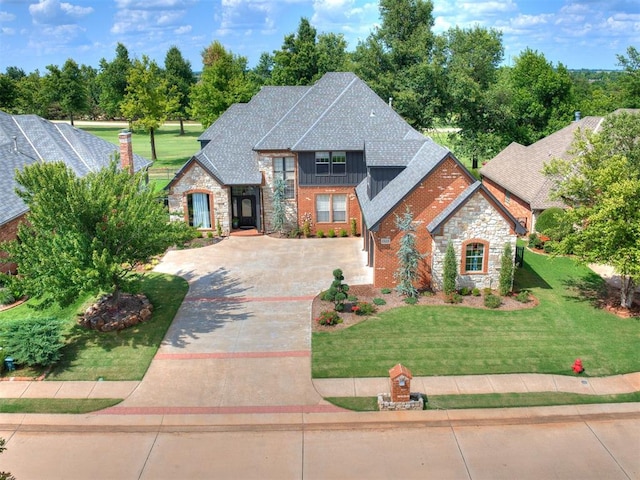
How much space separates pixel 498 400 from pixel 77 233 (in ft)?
51.6

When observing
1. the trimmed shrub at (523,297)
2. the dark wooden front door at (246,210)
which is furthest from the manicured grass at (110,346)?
the trimmed shrub at (523,297)

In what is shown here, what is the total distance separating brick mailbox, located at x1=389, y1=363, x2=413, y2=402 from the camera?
1717 cm

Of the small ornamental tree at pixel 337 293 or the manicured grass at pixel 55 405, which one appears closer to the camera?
the manicured grass at pixel 55 405

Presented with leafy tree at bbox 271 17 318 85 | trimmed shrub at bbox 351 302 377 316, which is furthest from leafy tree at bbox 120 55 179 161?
trimmed shrub at bbox 351 302 377 316

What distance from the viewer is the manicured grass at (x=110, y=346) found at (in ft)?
65.2

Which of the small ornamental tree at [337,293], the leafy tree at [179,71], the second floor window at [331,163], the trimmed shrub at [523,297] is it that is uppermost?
the leafy tree at [179,71]

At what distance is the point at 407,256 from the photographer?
25.0 metres

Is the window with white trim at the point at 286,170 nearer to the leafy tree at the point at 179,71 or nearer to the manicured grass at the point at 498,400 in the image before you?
the manicured grass at the point at 498,400

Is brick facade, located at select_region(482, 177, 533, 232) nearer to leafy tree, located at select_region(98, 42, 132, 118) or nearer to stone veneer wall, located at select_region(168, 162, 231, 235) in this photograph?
stone veneer wall, located at select_region(168, 162, 231, 235)

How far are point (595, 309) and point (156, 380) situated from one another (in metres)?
17.9

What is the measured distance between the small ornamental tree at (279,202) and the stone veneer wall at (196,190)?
292cm

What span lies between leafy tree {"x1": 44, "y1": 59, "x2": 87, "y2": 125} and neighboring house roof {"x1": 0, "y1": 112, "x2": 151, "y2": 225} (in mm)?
59447

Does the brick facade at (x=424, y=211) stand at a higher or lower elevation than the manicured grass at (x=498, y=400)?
higher

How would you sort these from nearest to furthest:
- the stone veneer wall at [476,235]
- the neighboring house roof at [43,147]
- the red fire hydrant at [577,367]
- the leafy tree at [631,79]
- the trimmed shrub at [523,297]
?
the red fire hydrant at [577,367], the stone veneer wall at [476,235], the trimmed shrub at [523,297], the neighboring house roof at [43,147], the leafy tree at [631,79]
